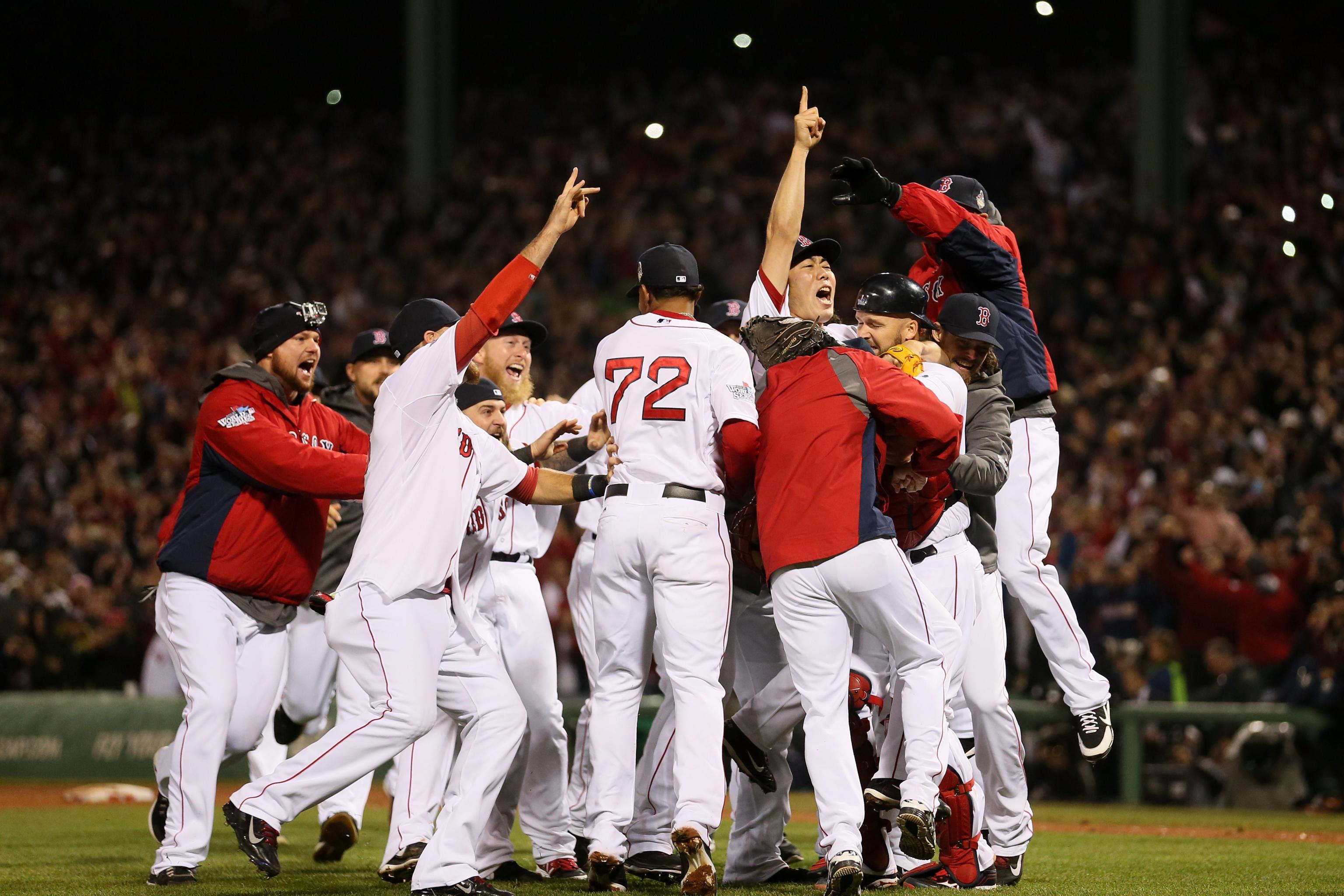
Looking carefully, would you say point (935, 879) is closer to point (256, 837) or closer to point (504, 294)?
point (256, 837)

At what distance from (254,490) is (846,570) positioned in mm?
2653

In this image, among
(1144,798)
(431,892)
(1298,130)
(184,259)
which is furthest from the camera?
(184,259)

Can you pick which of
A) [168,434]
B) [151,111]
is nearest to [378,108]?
[151,111]

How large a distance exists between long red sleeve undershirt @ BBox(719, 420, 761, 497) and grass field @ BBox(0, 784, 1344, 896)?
157 cm

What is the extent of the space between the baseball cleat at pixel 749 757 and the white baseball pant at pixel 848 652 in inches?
21.8

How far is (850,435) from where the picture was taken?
5.55 metres

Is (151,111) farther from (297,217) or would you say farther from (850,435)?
(850,435)

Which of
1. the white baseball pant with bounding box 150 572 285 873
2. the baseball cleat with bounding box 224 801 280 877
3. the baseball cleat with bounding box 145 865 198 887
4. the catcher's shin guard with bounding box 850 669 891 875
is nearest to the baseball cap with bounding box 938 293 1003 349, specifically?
the catcher's shin guard with bounding box 850 669 891 875

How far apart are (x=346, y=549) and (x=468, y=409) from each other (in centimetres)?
210

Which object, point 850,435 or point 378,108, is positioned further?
point 378,108

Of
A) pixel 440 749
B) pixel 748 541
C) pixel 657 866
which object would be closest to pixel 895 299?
pixel 748 541

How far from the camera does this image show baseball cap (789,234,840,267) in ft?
21.5

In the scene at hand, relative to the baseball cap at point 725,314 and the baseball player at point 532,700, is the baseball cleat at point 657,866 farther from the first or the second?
the baseball cap at point 725,314

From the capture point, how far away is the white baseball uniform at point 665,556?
18.5 feet
